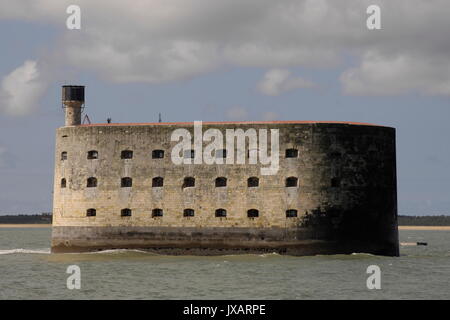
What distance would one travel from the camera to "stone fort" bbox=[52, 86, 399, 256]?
45844mm

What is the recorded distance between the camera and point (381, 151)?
47312 mm

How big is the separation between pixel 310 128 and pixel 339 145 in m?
1.67

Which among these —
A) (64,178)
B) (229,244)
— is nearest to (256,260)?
(229,244)

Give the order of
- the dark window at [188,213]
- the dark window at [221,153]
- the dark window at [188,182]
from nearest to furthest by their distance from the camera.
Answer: the dark window at [221,153], the dark window at [188,213], the dark window at [188,182]

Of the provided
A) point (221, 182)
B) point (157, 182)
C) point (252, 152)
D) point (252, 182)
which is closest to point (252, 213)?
point (252, 182)

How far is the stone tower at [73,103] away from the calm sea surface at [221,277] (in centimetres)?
776

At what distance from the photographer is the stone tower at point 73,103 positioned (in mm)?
52125

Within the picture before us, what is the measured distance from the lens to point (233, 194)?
46.5 m

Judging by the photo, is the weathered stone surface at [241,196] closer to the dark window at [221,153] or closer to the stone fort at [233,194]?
the stone fort at [233,194]

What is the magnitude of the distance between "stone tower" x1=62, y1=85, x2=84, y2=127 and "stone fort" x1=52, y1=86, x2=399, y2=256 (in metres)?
2.60

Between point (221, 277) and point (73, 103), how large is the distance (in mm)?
17685

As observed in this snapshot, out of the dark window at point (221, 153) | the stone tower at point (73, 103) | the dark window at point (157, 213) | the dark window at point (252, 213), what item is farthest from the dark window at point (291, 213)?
the stone tower at point (73, 103)

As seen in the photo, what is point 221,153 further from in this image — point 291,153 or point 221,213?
point 291,153

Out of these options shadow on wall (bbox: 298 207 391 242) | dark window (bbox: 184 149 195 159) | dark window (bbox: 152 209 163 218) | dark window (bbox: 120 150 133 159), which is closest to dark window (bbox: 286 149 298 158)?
shadow on wall (bbox: 298 207 391 242)
